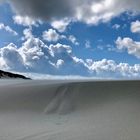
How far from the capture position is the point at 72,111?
17.1ft

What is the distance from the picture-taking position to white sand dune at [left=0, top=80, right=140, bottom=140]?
402 cm

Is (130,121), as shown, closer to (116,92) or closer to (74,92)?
(116,92)

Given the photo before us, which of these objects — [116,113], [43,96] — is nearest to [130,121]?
[116,113]

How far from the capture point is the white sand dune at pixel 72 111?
402 centimetres

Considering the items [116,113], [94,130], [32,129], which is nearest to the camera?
[94,130]

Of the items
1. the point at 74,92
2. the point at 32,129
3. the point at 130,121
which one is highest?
the point at 74,92

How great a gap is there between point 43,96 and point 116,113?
194 cm

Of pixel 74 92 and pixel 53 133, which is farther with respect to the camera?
pixel 74 92

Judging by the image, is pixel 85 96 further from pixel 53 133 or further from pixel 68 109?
pixel 53 133

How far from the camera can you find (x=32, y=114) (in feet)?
17.4

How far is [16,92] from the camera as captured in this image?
6719 millimetres

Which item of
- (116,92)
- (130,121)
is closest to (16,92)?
(116,92)

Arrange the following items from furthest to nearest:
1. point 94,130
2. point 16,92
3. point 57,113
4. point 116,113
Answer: point 16,92, point 57,113, point 116,113, point 94,130

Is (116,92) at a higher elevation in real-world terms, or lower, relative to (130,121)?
higher
